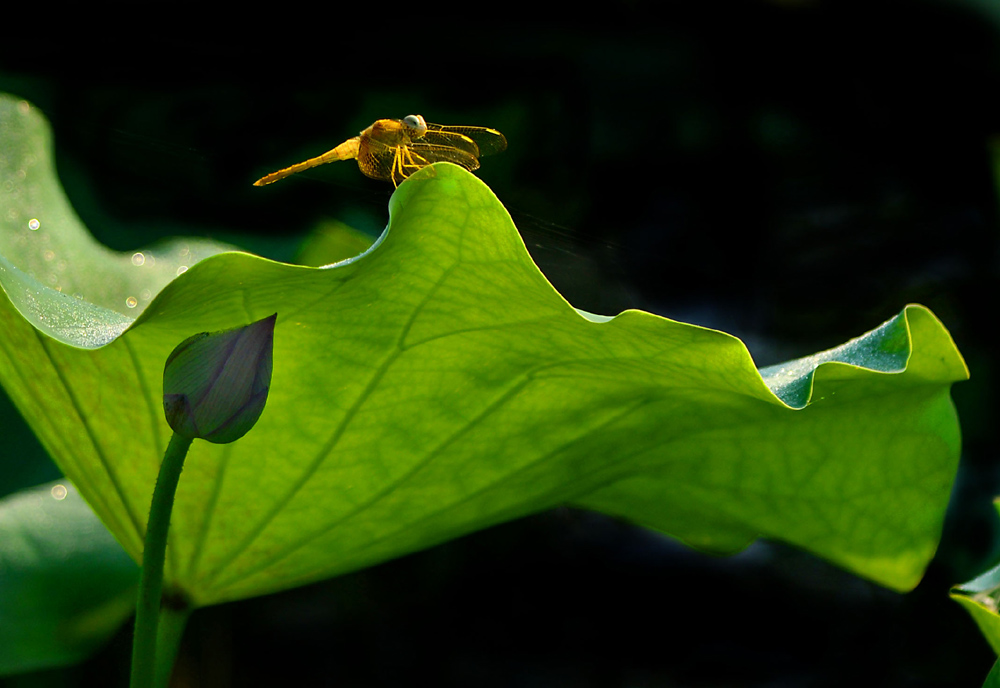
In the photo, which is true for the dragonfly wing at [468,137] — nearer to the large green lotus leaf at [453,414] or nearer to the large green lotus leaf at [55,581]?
the large green lotus leaf at [453,414]

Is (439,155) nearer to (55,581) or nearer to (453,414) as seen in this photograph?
(453,414)

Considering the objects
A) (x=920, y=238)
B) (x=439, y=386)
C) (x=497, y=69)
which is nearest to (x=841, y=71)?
(x=920, y=238)

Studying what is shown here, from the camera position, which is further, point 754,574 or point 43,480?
point 754,574

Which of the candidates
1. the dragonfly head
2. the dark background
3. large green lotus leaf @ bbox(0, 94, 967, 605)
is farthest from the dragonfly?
the dark background

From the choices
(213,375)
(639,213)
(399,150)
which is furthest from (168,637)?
(639,213)

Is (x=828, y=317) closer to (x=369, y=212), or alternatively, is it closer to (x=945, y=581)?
(x=945, y=581)

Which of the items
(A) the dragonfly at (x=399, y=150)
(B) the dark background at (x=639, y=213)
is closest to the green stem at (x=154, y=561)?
(A) the dragonfly at (x=399, y=150)

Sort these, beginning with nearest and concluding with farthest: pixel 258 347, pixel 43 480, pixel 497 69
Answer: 1. pixel 258 347
2. pixel 43 480
3. pixel 497 69
